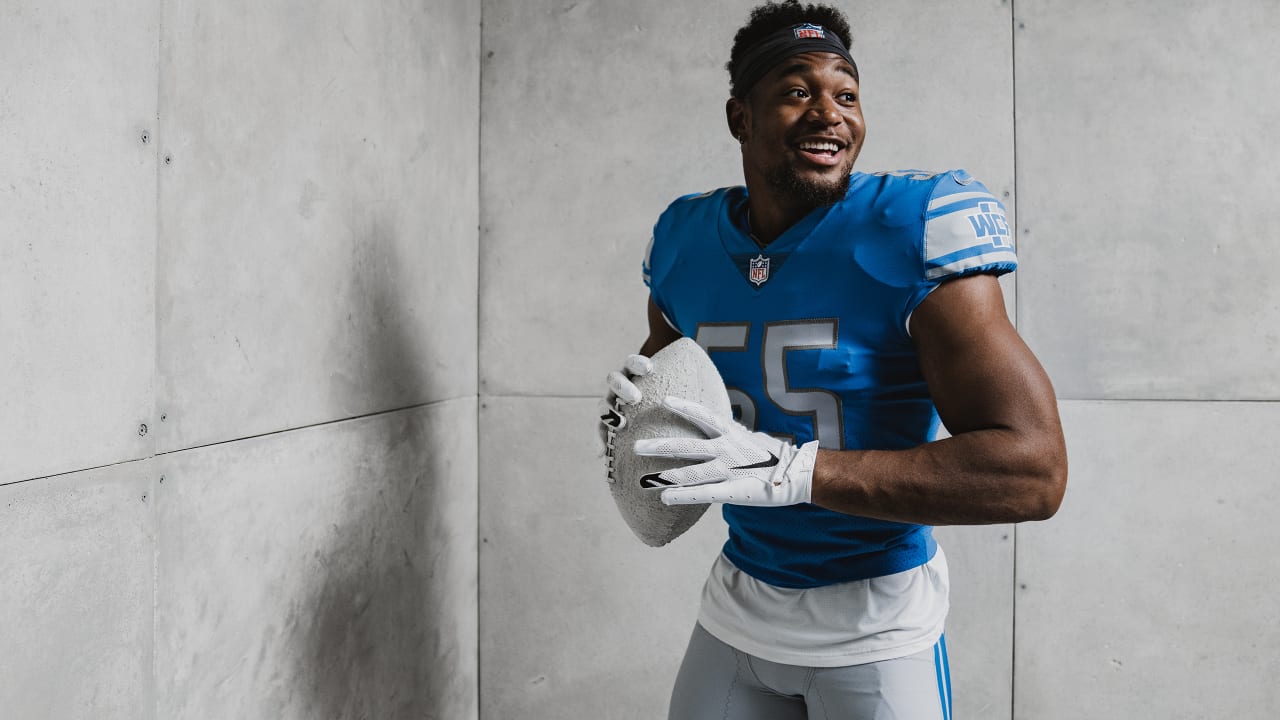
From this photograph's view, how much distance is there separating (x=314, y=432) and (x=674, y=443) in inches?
22.6

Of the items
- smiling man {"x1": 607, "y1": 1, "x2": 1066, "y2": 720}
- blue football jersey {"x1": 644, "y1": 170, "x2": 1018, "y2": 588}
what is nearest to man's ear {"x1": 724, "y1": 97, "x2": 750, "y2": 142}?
smiling man {"x1": 607, "y1": 1, "x2": 1066, "y2": 720}

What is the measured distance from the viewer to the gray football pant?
1021 mm

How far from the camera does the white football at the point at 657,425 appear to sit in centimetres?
99

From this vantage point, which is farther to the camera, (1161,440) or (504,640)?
(504,640)

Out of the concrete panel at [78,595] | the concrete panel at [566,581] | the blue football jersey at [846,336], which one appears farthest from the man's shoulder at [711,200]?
the concrete panel at [78,595]

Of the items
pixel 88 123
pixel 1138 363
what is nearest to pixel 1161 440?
pixel 1138 363

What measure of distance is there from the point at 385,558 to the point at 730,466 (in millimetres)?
805

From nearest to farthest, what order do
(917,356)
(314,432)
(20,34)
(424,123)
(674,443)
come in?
(20,34) < (674,443) < (917,356) < (314,432) < (424,123)

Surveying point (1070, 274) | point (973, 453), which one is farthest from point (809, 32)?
point (1070, 274)

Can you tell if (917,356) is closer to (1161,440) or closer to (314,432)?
(314,432)

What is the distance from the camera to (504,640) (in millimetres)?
2027

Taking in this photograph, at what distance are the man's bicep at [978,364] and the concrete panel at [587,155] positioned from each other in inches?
39.9

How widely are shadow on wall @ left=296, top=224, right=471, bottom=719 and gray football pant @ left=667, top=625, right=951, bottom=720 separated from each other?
0.55 m

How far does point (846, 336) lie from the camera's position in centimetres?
106
